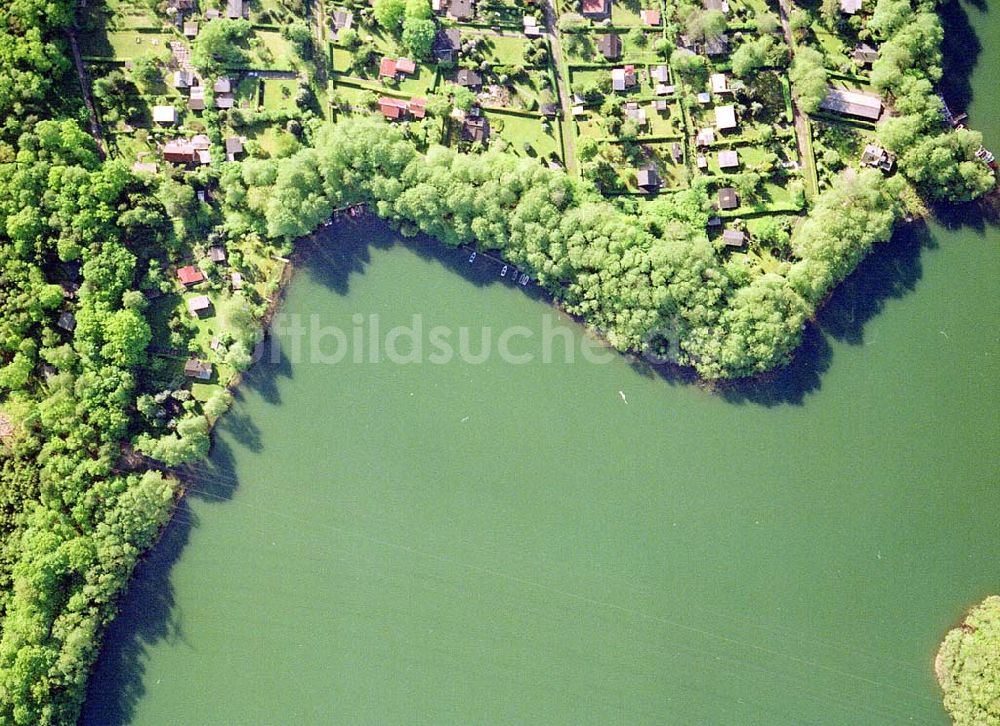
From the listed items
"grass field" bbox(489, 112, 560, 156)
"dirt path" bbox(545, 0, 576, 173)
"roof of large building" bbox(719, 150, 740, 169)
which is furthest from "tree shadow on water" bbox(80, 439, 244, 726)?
"roof of large building" bbox(719, 150, 740, 169)

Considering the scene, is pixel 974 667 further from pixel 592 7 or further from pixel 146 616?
pixel 146 616

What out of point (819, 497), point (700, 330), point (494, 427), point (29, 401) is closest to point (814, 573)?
point (819, 497)

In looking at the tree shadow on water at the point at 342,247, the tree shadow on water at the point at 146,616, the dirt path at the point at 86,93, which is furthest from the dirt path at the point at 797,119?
the dirt path at the point at 86,93

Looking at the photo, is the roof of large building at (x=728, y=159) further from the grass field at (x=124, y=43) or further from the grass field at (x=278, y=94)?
the grass field at (x=124, y=43)

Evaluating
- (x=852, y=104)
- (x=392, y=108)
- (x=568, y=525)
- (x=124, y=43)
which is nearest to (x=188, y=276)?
(x=124, y=43)

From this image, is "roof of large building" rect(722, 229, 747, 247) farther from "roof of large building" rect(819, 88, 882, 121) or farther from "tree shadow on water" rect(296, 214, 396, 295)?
"tree shadow on water" rect(296, 214, 396, 295)

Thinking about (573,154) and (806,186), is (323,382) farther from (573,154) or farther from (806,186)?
(806,186)
